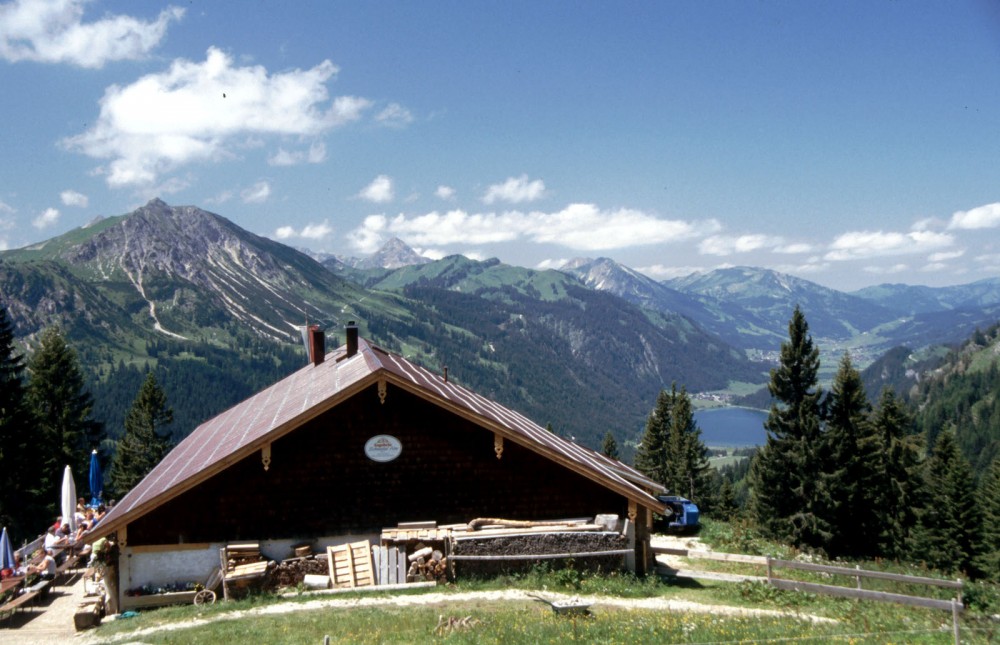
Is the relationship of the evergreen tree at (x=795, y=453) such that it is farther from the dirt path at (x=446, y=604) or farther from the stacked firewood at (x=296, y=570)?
the stacked firewood at (x=296, y=570)

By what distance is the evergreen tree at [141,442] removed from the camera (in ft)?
205

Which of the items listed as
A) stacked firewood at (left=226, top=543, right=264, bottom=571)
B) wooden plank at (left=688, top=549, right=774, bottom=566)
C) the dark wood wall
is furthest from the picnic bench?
wooden plank at (left=688, top=549, right=774, bottom=566)

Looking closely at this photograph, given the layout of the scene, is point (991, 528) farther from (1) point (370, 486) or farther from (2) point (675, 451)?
(1) point (370, 486)

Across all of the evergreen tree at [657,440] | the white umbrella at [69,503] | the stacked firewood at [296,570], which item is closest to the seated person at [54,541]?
the white umbrella at [69,503]

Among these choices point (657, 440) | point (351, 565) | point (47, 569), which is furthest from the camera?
point (657, 440)

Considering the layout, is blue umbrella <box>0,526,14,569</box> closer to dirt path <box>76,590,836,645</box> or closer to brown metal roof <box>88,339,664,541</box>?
brown metal roof <box>88,339,664,541</box>

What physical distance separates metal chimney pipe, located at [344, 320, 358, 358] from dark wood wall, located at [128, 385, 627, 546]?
254 inches

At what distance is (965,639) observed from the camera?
13656mm

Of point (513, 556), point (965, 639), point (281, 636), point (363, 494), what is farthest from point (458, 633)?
point (965, 639)

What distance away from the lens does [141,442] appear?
6381 centimetres

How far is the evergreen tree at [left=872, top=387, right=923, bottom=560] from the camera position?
172ft

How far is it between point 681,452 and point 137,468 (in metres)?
50.5

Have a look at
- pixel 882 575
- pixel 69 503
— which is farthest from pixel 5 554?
pixel 882 575

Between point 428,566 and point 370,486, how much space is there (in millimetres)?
2939
